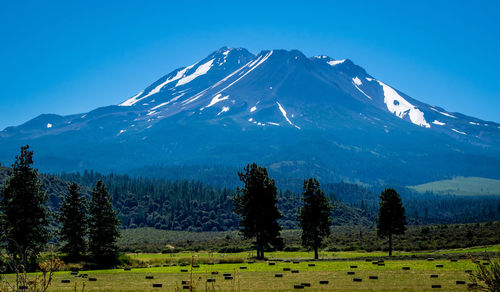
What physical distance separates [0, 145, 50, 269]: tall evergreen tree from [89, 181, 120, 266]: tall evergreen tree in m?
6.25

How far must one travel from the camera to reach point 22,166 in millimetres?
55156

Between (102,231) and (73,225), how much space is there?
155 inches

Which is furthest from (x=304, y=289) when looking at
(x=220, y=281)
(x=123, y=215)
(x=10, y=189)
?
(x=123, y=215)

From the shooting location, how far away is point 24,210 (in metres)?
53.5

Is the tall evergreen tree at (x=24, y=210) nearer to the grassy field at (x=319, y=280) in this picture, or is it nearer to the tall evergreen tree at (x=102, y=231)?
the tall evergreen tree at (x=102, y=231)

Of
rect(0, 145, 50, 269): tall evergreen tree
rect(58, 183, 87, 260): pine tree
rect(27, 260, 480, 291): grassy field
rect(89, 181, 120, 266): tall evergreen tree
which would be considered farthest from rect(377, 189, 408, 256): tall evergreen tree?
rect(0, 145, 50, 269): tall evergreen tree

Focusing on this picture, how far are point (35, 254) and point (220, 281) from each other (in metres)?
28.4

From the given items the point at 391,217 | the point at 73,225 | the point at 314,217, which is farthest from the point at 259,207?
the point at 73,225

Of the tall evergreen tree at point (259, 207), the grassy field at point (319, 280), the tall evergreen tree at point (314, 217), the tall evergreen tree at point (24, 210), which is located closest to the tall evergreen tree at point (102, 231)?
the tall evergreen tree at point (24, 210)

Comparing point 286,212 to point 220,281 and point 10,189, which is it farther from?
point 220,281

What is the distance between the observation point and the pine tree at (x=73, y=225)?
58781mm

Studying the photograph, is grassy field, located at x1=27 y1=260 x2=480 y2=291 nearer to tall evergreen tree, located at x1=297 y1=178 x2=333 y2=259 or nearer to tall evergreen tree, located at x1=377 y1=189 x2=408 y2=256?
tall evergreen tree, located at x1=297 y1=178 x2=333 y2=259

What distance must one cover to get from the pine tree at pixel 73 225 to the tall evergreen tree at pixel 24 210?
4089mm

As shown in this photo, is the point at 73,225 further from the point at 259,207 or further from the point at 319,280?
the point at 319,280
